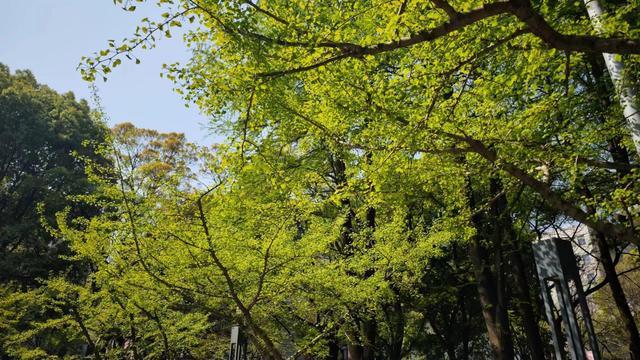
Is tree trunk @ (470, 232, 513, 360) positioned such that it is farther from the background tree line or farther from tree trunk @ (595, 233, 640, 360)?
tree trunk @ (595, 233, 640, 360)

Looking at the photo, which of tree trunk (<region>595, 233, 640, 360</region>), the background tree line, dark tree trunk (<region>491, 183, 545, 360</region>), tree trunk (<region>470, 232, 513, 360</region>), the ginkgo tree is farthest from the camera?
dark tree trunk (<region>491, 183, 545, 360</region>)

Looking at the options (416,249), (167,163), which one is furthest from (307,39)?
(167,163)

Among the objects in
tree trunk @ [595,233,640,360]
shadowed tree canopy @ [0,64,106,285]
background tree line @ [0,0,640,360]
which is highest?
shadowed tree canopy @ [0,64,106,285]

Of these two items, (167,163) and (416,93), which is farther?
(167,163)

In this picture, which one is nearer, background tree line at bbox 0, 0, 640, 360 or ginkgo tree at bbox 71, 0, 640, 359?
ginkgo tree at bbox 71, 0, 640, 359

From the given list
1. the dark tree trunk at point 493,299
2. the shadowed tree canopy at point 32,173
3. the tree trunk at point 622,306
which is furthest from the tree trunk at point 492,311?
the shadowed tree canopy at point 32,173

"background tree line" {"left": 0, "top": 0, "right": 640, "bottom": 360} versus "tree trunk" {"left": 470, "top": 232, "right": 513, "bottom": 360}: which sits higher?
"background tree line" {"left": 0, "top": 0, "right": 640, "bottom": 360}

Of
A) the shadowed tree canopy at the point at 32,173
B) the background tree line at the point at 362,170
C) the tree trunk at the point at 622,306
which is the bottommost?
the tree trunk at the point at 622,306

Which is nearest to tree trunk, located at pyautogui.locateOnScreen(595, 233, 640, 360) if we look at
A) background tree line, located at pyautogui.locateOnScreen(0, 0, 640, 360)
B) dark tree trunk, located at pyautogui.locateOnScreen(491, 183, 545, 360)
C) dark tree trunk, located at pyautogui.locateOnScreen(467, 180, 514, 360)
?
background tree line, located at pyautogui.locateOnScreen(0, 0, 640, 360)

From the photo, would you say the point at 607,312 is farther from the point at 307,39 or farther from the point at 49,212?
the point at 49,212

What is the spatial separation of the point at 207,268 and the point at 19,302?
435 inches

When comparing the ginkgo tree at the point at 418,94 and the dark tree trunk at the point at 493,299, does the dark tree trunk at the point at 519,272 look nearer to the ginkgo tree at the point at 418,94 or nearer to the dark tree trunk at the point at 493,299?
the dark tree trunk at the point at 493,299

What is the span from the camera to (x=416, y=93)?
6227 mm

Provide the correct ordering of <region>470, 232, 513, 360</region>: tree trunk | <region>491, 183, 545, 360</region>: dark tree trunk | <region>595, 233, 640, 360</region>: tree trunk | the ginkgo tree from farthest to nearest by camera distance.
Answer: <region>491, 183, 545, 360</region>: dark tree trunk
<region>595, 233, 640, 360</region>: tree trunk
<region>470, 232, 513, 360</region>: tree trunk
the ginkgo tree
